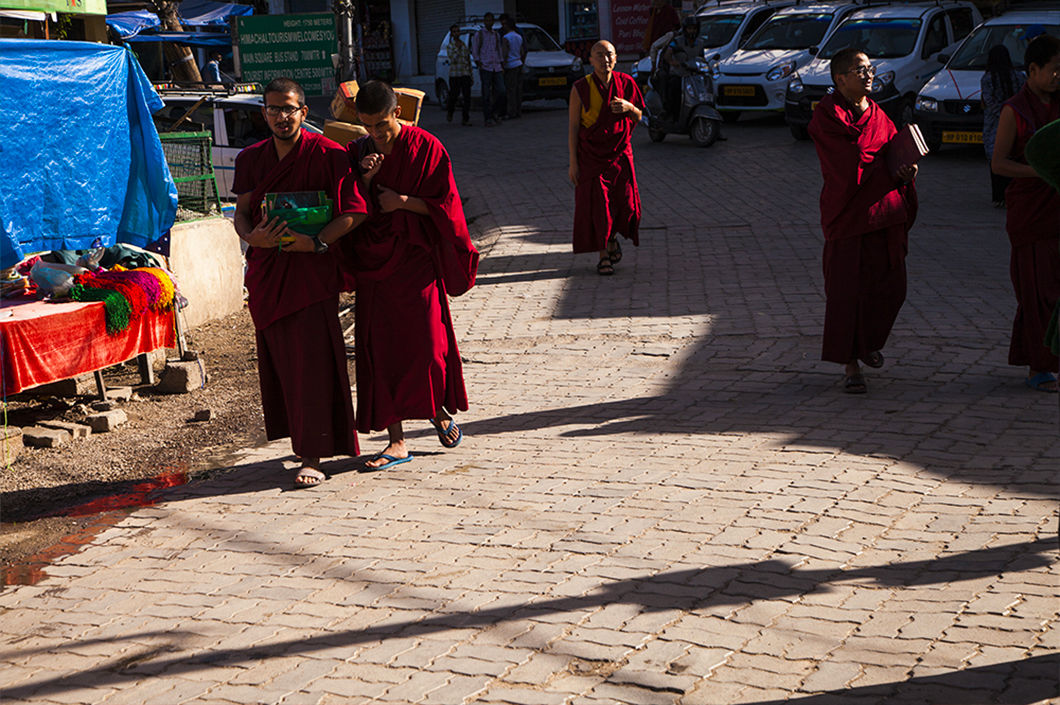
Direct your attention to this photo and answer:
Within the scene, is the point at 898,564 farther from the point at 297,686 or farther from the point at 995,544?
the point at 297,686

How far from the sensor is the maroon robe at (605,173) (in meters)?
10.6

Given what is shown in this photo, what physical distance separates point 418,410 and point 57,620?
212 cm

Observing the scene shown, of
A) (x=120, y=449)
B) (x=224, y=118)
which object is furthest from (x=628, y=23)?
(x=120, y=449)

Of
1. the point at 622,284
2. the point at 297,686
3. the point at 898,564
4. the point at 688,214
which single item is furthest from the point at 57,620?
the point at 688,214

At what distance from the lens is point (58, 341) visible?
7.32 metres

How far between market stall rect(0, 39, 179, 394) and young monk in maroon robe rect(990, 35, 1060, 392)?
526 cm

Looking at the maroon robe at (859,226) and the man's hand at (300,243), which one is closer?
the man's hand at (300,243)

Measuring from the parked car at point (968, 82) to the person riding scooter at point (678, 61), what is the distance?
12.1 feet

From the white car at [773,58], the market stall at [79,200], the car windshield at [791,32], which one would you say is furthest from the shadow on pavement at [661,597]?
the car windshield at [791,32]

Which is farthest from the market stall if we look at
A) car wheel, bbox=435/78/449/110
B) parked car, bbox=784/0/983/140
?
car wheel, bbox=435/78/449/110

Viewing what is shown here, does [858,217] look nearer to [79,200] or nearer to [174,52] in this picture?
[79,200]

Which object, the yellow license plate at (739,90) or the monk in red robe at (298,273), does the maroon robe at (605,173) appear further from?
the yellow license plate at (739,90)

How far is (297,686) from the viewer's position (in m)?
4.01

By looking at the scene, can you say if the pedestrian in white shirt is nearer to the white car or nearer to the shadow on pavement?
the white car
